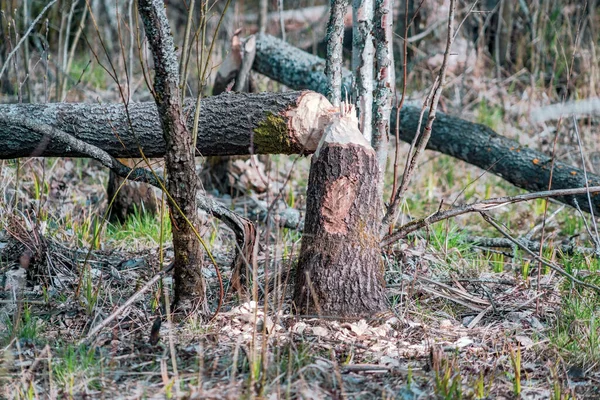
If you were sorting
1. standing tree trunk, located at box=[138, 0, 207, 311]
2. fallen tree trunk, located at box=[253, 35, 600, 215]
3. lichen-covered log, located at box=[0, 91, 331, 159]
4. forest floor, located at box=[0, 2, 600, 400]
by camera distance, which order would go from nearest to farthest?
forest floor, located at box=[0, 2, 600, 400] < standing tree trunk, located at box=[138, 0, 207, 311] < lichen-covered log, located at box=[0, 91, 331, 159] < fallen tree trunk, located at box=[253, 35, 600, 215]

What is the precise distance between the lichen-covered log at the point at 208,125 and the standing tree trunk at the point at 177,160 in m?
0.56

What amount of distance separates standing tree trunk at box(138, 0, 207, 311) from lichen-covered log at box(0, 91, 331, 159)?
560mm

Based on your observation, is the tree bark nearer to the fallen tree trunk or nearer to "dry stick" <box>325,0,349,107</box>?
"dry stick" <box>325,0,349,107</box>

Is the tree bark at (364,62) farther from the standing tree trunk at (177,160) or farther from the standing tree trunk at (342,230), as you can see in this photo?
the standing tree trunk at (177,160)

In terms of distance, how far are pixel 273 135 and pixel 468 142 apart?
92.8 inches

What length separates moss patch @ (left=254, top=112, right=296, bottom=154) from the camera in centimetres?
347

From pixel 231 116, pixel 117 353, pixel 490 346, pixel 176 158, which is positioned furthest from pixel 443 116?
pixel 117 353

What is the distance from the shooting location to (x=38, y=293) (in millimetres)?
3494

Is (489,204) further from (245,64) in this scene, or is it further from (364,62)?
(245,64)

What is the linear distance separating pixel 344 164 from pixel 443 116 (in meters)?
2.74

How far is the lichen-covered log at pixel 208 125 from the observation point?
344 centimetres

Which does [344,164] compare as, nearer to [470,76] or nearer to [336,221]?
[336,221]

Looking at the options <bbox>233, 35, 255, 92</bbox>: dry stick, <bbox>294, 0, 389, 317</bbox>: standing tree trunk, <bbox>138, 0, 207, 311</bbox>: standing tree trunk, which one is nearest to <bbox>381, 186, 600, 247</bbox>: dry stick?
<bbox>294, 0, 389, 317</bbox>: standing tree trunk

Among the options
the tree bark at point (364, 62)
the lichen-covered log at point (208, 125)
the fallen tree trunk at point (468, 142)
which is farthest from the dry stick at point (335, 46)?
the fallen tree trunk at point (468, 142)
